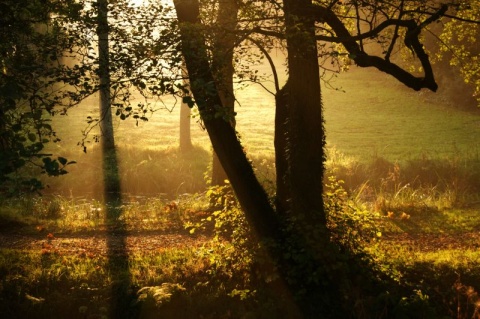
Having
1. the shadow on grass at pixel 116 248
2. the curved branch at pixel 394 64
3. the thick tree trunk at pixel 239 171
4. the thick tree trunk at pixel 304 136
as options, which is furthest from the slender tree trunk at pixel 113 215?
the curved branch at pixel 394 64

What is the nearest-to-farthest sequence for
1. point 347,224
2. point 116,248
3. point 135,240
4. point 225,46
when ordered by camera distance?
point 225,46, point 347,224, point 116,248, point 135,240

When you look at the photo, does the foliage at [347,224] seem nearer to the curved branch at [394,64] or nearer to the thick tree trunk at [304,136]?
the thick tree trunk at [304,136]

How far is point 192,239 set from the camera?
40.7 ft

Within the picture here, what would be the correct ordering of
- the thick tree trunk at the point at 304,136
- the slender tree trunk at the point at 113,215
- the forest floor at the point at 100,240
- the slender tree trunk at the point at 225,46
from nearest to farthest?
the slender tree trunk at the point at 225,46
the slender tree trunk at the point at 113,215
the thick tree trunk at the point at 304,136
the forest floor at the point at 100,240

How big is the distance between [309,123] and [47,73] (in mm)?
3845

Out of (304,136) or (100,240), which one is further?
(100,240)

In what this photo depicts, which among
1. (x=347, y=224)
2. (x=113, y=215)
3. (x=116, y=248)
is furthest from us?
(x=113, y=215)

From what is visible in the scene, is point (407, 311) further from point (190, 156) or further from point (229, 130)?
point (190, 156)

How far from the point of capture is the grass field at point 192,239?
773 centimetres

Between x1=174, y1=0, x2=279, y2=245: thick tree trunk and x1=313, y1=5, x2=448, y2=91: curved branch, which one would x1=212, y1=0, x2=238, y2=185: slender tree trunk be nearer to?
x1=174, y1=0, x2=279, y2=245: thick tree trunk

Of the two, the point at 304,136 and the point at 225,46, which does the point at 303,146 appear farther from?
the point at 225,46

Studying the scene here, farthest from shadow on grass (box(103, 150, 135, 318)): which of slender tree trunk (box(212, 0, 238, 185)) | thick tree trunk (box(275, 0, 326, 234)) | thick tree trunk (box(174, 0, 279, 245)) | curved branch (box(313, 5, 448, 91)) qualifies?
curved branch (box(313, 5, 448, 91))

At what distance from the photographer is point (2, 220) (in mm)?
13969

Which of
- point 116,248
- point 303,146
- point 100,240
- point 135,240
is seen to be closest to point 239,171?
point 303,146
